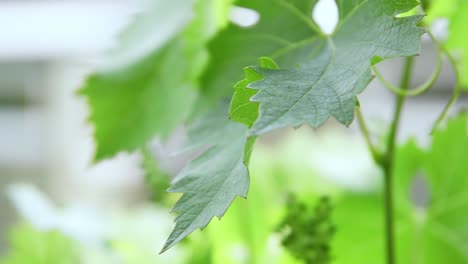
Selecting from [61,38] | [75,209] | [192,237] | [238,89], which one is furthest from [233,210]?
[61,38]

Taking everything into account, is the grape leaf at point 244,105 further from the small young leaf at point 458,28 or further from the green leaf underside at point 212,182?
the small young leaf at point 458,28

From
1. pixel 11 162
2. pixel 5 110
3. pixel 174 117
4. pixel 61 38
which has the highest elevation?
pixel 174 117

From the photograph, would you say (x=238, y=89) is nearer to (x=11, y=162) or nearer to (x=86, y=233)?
(x=86, y=233)

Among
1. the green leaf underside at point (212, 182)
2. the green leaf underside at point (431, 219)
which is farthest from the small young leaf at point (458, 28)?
the green leaf underside at point (212, 182)

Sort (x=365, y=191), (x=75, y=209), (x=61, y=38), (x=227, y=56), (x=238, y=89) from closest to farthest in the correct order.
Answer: (x=238, y=89)
(x=227, y=56)
(x=365, y=191)
(x=75, y=209)
(x=61, y=38)

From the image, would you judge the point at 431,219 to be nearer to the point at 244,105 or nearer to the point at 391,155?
the point at 391,155

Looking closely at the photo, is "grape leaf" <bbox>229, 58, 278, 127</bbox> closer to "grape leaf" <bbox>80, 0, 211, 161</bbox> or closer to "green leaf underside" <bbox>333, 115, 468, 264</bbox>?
"grape leaf" <bbox>80, 0, 211, 161</bbox>
